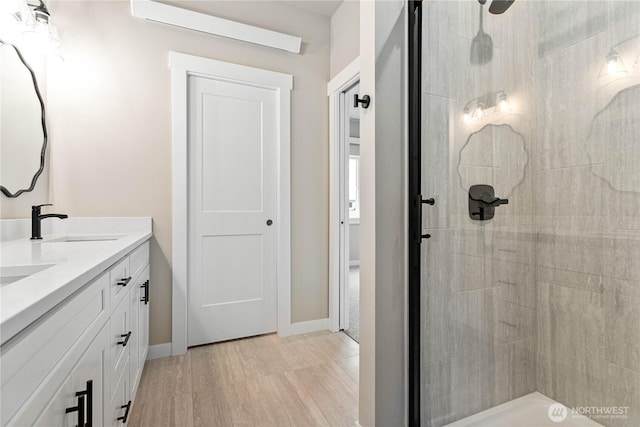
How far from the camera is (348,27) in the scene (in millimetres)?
2490

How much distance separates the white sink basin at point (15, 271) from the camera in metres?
0.85

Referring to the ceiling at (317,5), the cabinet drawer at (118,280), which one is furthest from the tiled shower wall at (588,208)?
the ceiling at (317,5)

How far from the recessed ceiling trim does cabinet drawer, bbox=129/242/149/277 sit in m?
1.59

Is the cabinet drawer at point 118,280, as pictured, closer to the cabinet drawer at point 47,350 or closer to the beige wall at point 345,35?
the cabinet drawer at point 47,350

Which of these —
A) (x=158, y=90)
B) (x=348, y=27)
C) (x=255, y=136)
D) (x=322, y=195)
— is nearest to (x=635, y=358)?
(x=322, y=195)

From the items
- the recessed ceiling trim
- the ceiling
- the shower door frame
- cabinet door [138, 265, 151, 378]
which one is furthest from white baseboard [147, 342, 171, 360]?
the ceiling

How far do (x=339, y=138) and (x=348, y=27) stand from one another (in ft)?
2.83

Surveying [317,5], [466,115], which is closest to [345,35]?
[317,5]

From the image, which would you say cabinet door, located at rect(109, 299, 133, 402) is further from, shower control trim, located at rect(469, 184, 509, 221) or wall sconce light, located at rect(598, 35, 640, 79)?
wall sconce light, located at rect(598, 35, 640, 79)

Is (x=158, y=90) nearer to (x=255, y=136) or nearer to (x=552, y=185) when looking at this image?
(x=255, y=136)

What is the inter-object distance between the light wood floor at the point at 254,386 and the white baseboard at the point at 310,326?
0.16 meters

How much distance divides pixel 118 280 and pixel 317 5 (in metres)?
2.56

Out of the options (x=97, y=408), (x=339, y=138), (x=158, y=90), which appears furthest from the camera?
(x=339, y=138)

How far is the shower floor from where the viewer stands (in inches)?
40.6
